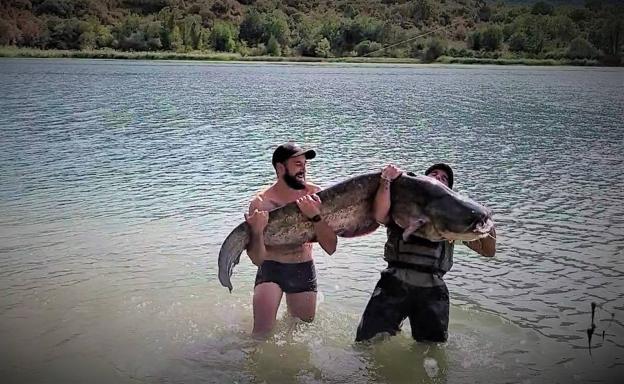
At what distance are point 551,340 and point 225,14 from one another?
5859 inches

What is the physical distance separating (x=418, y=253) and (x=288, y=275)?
130 cm

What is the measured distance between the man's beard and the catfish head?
90cm

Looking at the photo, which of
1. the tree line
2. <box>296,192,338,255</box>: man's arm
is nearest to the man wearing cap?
<box>296,192,338,255</box>: man's arm

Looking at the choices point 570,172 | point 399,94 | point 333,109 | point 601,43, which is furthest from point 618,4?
point 570,172

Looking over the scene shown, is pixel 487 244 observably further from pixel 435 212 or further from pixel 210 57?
pixel 210 57

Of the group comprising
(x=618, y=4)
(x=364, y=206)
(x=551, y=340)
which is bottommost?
(x=551, y=340)

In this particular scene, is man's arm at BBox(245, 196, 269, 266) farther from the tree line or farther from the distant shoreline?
the distant shoreline

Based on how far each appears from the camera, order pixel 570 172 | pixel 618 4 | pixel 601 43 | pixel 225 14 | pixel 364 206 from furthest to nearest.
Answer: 1. pixel 225 14
2. pixel 618 4
3. pixel 601 43
4. pixel 570 172
5. pixel 364 206

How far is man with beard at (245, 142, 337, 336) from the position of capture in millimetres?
6035

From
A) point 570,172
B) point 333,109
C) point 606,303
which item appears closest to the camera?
point 606,303

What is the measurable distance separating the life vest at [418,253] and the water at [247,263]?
0.94 metres

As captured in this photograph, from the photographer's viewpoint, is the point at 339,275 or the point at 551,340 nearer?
the point at 551,340

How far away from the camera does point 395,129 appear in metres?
26.0

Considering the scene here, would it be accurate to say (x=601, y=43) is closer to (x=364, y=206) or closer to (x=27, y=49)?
(x=27, y=49)
